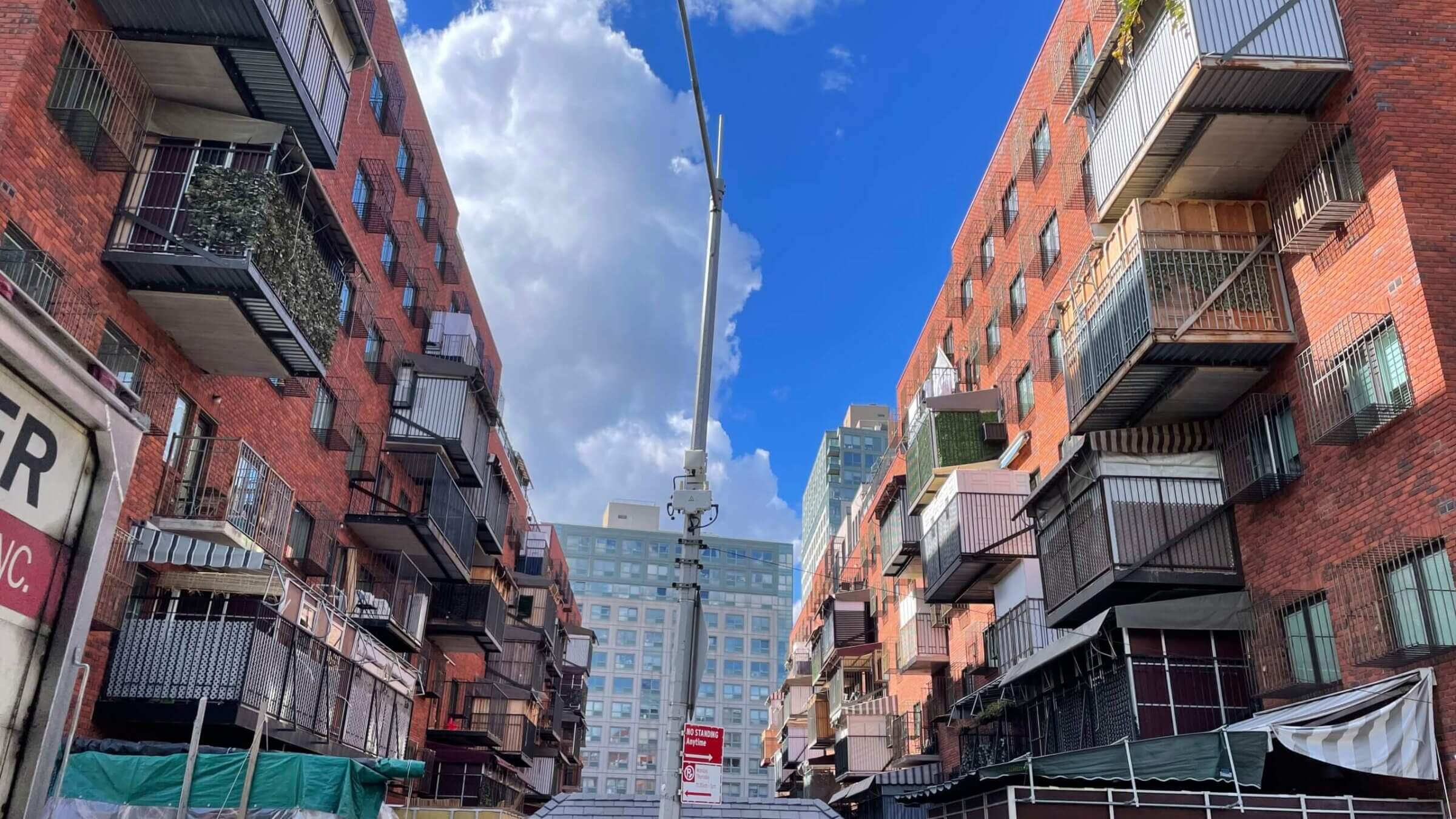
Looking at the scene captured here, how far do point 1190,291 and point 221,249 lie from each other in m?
14.1

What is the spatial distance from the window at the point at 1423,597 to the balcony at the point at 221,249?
610 inches

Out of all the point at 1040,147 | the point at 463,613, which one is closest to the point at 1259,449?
the point at 1040,147

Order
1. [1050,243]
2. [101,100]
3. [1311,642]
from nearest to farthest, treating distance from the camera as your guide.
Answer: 1. [101,100]
2. [1311,642]
3. [1050,243]

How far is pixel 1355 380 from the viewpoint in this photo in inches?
567

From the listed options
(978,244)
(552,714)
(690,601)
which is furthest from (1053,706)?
(552,714)

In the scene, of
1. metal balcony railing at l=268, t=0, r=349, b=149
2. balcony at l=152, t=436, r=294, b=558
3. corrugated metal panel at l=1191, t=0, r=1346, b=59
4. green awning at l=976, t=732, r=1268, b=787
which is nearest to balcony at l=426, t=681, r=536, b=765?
balcony at l=152, t=436, r=294, b=558

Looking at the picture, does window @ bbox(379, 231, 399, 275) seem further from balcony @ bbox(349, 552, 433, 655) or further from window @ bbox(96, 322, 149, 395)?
window @ bbox(96, 322, 149, 395)

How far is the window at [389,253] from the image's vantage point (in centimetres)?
2866

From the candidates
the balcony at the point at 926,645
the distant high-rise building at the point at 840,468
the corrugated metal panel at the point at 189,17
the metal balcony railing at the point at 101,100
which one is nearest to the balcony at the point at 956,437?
the balcony at the point at 926,645

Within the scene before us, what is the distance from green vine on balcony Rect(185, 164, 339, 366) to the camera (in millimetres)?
14844

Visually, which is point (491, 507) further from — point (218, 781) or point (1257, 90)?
point (1257, 90)

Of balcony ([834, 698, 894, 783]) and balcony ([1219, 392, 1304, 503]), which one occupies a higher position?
balcony ([1219, 392, 1304, 503])

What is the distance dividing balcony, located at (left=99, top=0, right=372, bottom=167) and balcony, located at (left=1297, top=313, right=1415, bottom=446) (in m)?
15.1

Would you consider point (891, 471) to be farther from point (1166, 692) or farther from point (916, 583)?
point (1166, 692)
